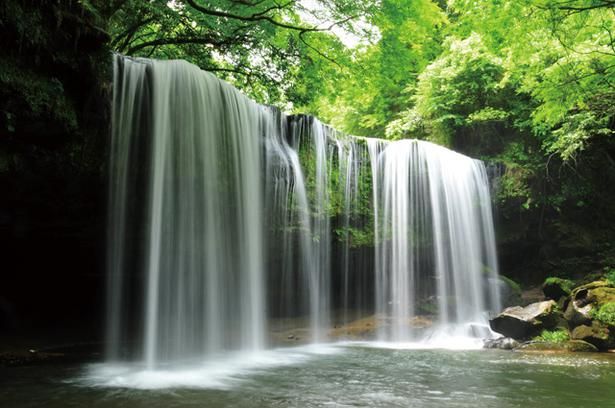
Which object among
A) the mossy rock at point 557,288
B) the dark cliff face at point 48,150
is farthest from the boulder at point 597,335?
the dark cliff face at point 48,150

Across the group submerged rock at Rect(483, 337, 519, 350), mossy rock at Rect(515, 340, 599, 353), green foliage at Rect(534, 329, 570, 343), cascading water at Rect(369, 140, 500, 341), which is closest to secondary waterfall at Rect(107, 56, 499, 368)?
cascading water at Rect(369, 140, 500, 341)

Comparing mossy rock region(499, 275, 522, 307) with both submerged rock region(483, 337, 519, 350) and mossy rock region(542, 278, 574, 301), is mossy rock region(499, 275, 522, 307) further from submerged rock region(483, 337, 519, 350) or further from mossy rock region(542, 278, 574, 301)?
submerged rock region(483, 337, 519, 350)

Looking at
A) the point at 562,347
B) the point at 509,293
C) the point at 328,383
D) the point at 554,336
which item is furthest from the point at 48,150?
the point at 509,293

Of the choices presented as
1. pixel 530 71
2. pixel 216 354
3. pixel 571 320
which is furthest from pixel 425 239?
pixel 216 354

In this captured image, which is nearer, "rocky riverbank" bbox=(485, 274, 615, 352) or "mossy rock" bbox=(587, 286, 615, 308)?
"rocky riverbank" bbox=(485, 274, 615, 352)

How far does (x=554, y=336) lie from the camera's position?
10.2 meters

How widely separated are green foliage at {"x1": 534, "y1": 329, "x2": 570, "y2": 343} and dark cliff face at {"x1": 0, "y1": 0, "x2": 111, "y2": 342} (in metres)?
9.67

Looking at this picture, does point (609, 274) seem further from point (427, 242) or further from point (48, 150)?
point (48, 150)

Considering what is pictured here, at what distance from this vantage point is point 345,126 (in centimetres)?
2098

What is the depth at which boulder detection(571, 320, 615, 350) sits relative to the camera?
9.43 m

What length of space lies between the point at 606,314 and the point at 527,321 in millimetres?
1596

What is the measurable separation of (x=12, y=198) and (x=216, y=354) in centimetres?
430

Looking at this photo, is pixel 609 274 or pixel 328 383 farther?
pixel 609 274

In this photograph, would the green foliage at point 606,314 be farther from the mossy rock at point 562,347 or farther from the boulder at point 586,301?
the mossy rock at point 562,347
